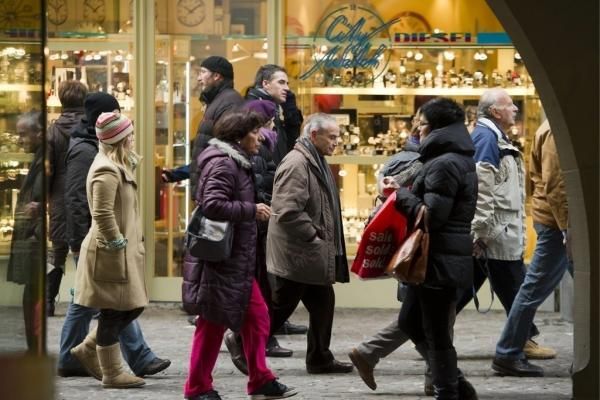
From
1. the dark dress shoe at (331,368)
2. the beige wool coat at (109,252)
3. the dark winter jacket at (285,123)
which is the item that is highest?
the dark winter jacket at (285,123)

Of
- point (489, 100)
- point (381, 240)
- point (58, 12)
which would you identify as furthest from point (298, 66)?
point (381, 240)

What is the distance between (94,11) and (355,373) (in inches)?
186

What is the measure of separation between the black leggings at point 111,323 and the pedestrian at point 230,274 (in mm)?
641

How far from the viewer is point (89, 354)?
945 centimetres

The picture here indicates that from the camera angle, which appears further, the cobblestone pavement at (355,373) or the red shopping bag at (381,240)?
the cobblestone pavement at (355,373)

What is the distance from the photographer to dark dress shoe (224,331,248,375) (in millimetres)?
9859

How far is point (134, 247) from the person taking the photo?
30.0 feet

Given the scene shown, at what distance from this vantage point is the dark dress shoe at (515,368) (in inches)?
389

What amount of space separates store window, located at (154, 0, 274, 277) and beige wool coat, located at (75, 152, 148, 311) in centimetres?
407

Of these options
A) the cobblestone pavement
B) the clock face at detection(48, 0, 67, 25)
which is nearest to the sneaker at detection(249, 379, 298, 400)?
the cobblestone pavement

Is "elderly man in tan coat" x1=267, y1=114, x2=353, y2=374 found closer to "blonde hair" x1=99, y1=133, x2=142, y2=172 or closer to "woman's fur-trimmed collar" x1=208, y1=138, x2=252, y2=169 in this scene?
"woman's fur-trimmed collar" x1=208, y1=138, x2=252, y2=169

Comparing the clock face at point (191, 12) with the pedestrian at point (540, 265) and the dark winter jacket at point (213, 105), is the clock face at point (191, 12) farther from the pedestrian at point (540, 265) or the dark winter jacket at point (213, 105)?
the pedestrian at point (540, 265)

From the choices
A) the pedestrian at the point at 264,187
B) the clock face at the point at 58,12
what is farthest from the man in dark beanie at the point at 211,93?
the clock face at the point at 58,12

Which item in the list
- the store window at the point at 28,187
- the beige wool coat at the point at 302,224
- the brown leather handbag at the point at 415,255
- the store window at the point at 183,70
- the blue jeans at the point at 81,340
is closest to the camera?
the store window at the point at 28,187
